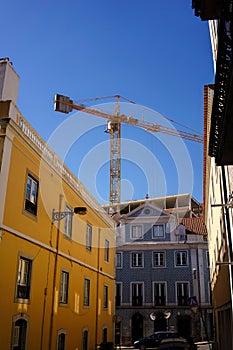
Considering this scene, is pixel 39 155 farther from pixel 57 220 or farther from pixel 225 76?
pixel 225 76

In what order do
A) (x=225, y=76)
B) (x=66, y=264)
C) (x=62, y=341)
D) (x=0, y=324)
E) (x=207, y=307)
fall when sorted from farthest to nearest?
(x=207, y=307)
(x=66, y=264)
(x=62, y=341)
(x=0, y=324)
(x=225, y=76)

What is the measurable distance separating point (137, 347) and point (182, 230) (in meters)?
12.5

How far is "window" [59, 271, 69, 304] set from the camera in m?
15.3

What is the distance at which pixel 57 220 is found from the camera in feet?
49.9

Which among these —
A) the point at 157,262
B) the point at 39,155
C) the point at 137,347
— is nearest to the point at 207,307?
the point at 157,262

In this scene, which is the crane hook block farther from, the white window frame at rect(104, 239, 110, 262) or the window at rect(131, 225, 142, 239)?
the white window frame at rect(104, 239, 110, 262)

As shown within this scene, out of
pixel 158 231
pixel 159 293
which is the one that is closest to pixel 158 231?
pixel 158 231

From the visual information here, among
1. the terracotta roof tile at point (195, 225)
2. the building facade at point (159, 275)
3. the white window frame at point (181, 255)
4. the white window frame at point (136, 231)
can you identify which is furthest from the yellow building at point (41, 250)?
the terracotta roof tile at point (195, 225)

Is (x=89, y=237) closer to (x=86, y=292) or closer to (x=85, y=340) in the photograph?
(x=86, y=292)

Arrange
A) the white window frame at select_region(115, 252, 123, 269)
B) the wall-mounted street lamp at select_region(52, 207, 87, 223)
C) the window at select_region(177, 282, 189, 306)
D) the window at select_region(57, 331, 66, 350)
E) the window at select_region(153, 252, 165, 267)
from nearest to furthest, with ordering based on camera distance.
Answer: the window at select_region(57, 331, 66, 350) < the wall-mounted street lamp at select_region(52, 207, 87, 223) < the window at select_region(177, 282, 189, 306) < the window at select_region(153, 252, 165, 267) < the white window frame at select_region(115, 252, 123, 269)

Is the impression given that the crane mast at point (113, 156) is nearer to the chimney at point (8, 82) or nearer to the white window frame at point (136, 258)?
the white window frame at point (136, 258)

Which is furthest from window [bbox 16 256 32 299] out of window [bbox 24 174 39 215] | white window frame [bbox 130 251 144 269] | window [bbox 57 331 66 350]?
white window frame [bbox 130 251 144 269]

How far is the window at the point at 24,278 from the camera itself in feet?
39.3

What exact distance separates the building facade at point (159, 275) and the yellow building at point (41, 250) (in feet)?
50.8
